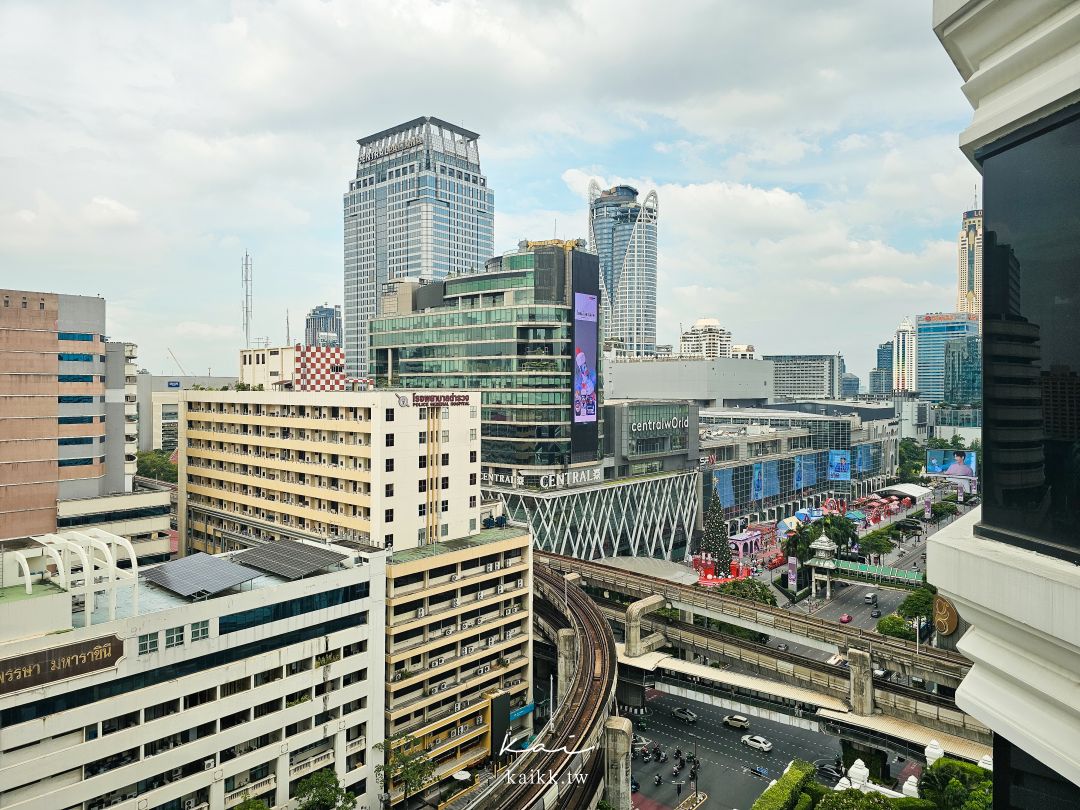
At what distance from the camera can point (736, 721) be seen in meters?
60.6

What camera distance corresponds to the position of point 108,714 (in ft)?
107

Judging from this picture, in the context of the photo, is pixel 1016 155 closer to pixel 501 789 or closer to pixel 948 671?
pixel 501 789

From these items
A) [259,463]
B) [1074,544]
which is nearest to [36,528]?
[259,463]

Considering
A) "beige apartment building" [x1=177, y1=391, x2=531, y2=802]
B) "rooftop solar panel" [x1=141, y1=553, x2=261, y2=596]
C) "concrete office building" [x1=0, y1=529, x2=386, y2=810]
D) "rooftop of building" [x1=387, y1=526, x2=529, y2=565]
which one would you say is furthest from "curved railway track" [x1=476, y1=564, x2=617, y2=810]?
"rooftop solar panel" [x1=141, y1=553, x2=261, y2=596]

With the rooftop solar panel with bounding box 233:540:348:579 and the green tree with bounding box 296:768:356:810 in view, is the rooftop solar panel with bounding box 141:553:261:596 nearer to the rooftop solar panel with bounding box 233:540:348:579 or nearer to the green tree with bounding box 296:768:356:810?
the rooftop solar panel with bounding box 233:540:348:579

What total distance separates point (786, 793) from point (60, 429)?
205ft

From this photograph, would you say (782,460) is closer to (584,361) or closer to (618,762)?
(584,361)

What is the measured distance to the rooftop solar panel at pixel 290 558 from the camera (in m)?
42.4

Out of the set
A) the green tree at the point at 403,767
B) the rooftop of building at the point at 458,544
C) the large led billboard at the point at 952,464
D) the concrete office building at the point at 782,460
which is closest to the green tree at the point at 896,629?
the rooftop of building at the point at 458,544

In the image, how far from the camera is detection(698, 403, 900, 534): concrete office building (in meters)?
123

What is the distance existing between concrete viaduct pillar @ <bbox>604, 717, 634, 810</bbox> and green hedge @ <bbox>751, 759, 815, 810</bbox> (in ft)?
27.4

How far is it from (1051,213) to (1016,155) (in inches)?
33.6

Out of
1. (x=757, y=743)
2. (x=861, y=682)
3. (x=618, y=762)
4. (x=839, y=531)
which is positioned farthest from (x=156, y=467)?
(x=861, y=682)

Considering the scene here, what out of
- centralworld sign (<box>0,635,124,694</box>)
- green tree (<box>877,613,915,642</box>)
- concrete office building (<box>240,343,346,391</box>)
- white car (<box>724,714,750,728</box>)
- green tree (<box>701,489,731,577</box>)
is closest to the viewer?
centralworld sign (<box>0,635,124,694</box>)
